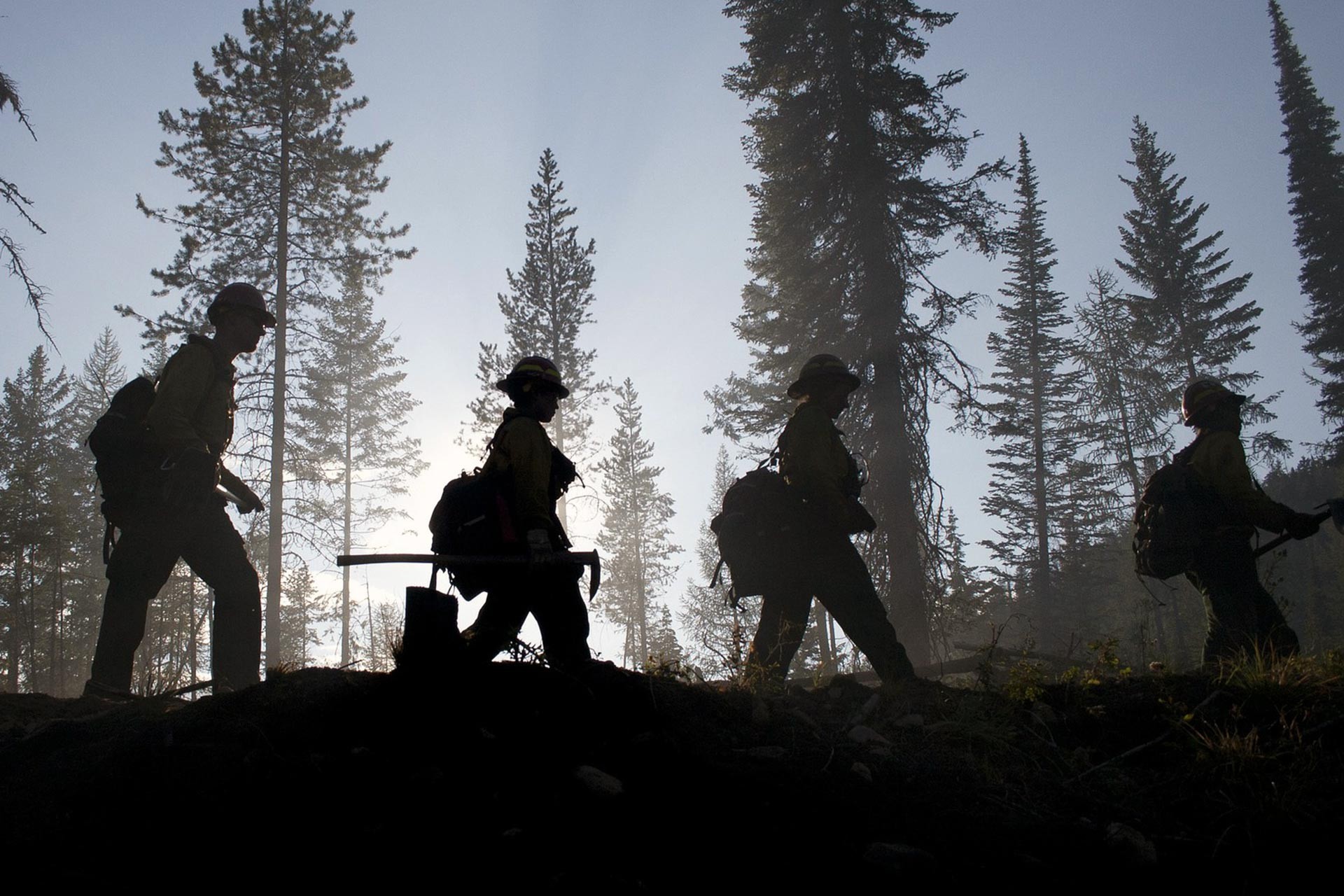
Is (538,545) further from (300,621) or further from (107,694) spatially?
(300,621)

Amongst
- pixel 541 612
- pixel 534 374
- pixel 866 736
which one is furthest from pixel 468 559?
pixel 866 736

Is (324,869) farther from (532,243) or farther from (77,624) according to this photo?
(77,624)

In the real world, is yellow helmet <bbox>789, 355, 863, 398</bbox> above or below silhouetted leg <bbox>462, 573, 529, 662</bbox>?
above

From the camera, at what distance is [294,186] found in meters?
19.4

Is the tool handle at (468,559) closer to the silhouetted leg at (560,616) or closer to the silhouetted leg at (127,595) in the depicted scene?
the silhouetted leg at (560,616)

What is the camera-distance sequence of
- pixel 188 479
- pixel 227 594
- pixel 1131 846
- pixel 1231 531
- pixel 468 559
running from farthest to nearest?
pixel 1231 531 → pixel 227 594 → pixel 188 479 → pixel 468 559 → pixel 1131 846

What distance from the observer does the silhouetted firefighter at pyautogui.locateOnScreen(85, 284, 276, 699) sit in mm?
Answer: 4523

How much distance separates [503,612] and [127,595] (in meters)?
2.49

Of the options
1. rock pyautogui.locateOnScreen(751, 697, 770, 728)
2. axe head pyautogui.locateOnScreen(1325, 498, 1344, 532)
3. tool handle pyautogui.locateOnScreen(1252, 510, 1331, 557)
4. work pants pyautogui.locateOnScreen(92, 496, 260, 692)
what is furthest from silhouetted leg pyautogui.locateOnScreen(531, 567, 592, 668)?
axe head pyautogui.locateOnScreen(1325, 498, 1344, 532)

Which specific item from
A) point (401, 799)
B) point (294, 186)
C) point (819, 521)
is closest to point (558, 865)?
point (401, 799)

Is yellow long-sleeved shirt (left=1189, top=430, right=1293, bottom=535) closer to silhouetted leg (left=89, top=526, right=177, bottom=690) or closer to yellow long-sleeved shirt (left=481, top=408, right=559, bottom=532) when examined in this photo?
yellow long-sleeved shirt (left=481, top=408, right=559, bottom=532)

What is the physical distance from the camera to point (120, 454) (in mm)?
4594

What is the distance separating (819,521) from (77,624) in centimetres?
3202

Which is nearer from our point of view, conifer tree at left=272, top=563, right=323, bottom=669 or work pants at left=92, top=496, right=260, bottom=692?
work pants at left=92, top=496, right=260, bottom=692
